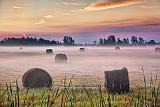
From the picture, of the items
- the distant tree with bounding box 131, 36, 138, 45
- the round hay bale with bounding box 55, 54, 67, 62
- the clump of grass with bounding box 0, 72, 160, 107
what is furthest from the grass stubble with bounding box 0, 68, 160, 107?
the distant tree with bounding box 131, 36, 138, 45

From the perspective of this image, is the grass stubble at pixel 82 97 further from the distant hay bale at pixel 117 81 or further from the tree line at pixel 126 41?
the tree line at pixel 126 41

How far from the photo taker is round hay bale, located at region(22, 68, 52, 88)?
12.2ft

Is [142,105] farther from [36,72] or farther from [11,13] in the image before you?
[11,13]

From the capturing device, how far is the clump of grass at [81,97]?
3469mm

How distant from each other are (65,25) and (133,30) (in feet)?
2.02

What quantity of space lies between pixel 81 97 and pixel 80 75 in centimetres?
28

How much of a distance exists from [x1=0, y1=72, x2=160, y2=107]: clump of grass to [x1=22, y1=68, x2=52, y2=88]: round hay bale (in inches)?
3.3

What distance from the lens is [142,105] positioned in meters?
3.42

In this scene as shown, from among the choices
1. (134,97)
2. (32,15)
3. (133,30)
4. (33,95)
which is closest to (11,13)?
(32,15)

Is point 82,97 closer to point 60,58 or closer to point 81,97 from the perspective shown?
point 81,97

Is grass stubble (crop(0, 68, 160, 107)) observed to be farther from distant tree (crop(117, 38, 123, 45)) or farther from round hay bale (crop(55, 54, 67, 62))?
distant tree (crop(117, 38, 123, 45))

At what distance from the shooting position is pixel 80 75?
3744 mm

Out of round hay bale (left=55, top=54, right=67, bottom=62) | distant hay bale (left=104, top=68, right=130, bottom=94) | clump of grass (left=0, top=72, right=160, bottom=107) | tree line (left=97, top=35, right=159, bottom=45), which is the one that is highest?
tree line (left=97, top=35, right=159, bottom=45)

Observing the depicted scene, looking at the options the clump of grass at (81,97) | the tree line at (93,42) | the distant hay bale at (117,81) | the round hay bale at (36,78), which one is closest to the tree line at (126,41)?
the tree line at (93,42)
